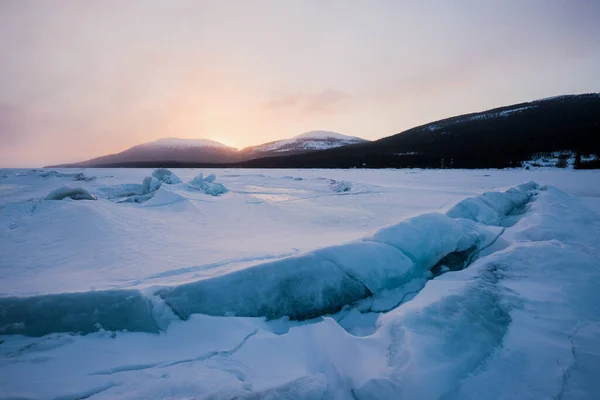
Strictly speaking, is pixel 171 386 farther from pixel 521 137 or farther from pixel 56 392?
pixel 521 137

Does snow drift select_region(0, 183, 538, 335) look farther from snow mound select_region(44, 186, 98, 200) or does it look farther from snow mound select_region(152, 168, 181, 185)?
snow mound select_region(152, 168, 181, 185)

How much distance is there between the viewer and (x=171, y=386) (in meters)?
1.58

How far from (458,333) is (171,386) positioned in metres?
1.89

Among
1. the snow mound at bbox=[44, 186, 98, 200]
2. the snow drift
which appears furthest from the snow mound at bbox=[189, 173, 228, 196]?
the snow drift

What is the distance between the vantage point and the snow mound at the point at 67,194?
6356mm

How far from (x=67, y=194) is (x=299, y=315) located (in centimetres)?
702

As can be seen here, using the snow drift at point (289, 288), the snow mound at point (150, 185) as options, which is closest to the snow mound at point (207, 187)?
the snow mound at point (150, 185)

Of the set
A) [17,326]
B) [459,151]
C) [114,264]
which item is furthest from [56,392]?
[459,151]

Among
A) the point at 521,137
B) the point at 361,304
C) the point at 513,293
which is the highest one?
the point at 521,137

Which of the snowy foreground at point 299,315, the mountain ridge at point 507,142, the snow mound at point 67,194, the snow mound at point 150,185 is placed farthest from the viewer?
the mountain ridge at point 507,142

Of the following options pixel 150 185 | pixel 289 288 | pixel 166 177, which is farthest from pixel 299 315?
pixel 166 177

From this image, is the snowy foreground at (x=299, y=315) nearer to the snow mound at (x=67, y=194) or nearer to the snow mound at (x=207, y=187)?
the snow mound at (x=67, y=194)

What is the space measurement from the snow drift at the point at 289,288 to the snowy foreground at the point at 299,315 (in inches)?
0.5

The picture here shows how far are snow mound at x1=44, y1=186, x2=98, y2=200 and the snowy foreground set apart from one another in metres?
2.57
